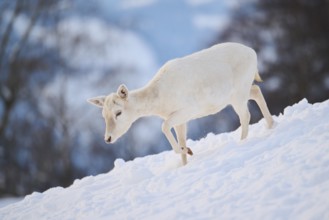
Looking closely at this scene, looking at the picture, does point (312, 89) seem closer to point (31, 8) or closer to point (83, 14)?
point (83, 14)

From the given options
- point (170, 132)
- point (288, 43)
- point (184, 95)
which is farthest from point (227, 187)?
point (288, 43)

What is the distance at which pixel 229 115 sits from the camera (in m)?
27.7

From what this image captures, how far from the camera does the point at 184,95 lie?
8062 mm

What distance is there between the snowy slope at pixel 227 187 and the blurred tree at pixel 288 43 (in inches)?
629

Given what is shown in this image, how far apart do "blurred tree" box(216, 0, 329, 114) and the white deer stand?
15854mm

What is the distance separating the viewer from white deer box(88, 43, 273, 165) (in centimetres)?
808

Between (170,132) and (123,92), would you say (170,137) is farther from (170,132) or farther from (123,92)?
(123,92)

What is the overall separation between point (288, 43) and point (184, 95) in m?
19.2

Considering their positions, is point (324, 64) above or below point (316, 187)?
below

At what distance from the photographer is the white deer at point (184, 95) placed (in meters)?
→ 8.08

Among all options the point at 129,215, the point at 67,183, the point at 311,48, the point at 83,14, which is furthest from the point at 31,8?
the point at 129,215

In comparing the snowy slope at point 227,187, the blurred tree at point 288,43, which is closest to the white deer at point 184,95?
the snowy slope at point 227,187

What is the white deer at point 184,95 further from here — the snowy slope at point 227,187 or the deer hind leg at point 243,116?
the snowy slope at point 227,187

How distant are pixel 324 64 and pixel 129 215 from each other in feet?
66.7
